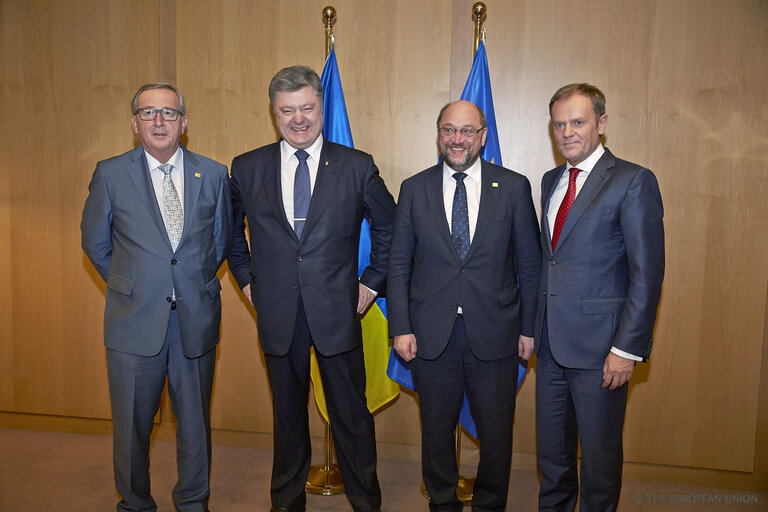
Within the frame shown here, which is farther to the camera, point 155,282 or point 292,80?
point 292,80

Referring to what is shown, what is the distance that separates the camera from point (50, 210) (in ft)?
13.0

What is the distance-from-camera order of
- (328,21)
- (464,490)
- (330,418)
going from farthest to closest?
1. (328,21)
2. (464,490)
3. (330,418)

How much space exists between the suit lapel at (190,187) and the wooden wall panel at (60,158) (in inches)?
57.8

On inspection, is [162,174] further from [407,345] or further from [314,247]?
[407,345]

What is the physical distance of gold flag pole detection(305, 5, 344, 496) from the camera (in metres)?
3.32

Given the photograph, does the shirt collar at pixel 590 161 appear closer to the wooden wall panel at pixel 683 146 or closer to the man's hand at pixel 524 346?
the man's hand at pixel 524 346

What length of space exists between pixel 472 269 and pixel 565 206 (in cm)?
50

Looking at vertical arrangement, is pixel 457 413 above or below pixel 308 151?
below

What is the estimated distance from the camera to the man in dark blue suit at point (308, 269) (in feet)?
8.84

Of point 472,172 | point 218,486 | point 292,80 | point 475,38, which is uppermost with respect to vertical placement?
point 475,38

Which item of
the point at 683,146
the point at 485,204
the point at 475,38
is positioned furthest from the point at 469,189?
the point at 683,146

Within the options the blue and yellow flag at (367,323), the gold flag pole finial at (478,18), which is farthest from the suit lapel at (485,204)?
the gold flag pole finial at (478,18)

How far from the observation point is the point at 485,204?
2.66m

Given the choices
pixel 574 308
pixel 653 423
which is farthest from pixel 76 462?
pixel 653 423
